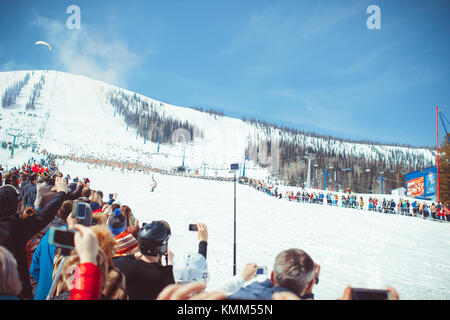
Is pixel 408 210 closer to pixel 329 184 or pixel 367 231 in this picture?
pixel 367 231

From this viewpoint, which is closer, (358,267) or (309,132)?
(358,267)

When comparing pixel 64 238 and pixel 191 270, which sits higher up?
pixel 64 238

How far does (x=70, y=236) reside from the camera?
1.26 metres

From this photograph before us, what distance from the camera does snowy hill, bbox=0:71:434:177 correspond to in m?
83.5

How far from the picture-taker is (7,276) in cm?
139

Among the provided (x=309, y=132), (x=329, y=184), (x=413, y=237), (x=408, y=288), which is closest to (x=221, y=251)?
(x=408, y=288)

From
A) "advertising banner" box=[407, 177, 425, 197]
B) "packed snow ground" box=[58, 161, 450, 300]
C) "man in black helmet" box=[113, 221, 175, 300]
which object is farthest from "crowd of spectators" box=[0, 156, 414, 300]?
"advertising banner" box=[407, 177, 425, 197]

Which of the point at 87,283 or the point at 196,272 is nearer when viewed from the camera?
the point at 87,283

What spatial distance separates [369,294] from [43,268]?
→ 2587 millimetres

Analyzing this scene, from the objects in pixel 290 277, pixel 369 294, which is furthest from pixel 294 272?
pixel 369 294

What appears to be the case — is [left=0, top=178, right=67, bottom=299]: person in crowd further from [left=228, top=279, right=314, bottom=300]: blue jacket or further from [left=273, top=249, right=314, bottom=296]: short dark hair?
[left=273, top=249, right=314, bottom=296]: short dark hair

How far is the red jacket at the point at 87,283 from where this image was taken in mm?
1341

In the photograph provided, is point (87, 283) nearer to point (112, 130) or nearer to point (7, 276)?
point (7, 276)
